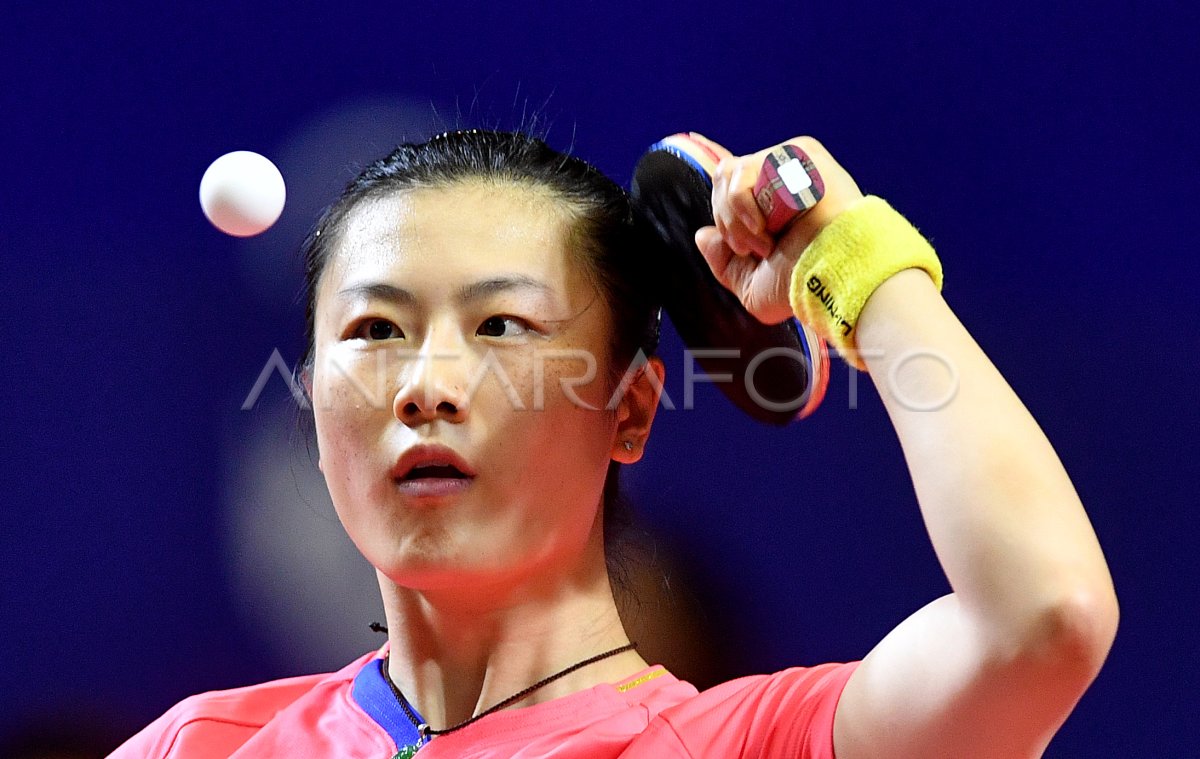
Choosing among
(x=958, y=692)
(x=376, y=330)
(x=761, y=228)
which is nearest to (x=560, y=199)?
(x=376, y=330)

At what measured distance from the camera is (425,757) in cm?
153

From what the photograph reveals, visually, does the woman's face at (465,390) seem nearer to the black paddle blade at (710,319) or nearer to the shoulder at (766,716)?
the black paddle blade at (710,319)

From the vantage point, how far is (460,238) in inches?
61.4

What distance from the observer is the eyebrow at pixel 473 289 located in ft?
5.02

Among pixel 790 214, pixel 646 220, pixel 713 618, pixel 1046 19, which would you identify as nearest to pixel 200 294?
pixel 646 220

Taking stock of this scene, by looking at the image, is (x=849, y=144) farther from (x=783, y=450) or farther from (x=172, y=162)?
(x=172, y=162)

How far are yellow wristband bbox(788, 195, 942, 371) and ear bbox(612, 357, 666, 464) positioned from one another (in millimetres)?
389

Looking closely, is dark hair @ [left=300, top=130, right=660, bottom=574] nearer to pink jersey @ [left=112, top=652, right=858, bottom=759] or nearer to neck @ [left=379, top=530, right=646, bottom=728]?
neck @ [left=379, top=530, right=646, bottom=728]

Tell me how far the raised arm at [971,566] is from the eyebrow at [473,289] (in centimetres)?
31

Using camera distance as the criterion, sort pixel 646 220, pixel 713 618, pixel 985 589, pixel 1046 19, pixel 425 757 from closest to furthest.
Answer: pixel 985 589, pixel 425 757, pixel 646 220, pixel 1046 19, pixel 713 618

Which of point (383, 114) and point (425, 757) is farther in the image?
point (383, 114)

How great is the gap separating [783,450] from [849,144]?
1.39 ft

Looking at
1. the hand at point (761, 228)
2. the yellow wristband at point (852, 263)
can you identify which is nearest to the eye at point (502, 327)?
the hand at point (761, 228)

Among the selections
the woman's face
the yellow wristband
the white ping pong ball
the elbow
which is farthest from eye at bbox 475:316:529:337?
the elbow
